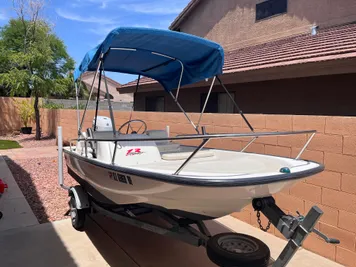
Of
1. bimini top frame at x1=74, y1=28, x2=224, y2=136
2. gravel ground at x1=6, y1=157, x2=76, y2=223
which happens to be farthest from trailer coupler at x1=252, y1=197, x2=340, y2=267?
gravel ground at x1=6, y1=157, x2=76, y2=223

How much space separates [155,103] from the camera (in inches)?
473

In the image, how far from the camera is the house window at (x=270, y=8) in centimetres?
1006

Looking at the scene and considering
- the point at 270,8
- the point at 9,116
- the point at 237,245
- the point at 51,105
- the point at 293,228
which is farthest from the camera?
the point at 51,105

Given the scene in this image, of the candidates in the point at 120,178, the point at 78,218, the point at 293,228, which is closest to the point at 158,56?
the point at 120,178

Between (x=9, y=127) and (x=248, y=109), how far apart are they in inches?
604

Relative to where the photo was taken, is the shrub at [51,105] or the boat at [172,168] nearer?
the boat at [172,168]

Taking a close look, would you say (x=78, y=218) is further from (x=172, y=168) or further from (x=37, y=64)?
(x=37, y=64)

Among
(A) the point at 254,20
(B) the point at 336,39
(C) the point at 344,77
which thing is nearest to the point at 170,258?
(C) the point at 344,77

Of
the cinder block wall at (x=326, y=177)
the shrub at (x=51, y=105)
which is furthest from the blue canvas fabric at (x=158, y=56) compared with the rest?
the shrub at (x=51, y=105)

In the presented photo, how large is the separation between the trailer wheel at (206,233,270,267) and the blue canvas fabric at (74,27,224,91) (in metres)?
2.43

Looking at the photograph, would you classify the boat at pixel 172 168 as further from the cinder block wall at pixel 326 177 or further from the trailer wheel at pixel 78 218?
the cinder block wall at pixel 326 177

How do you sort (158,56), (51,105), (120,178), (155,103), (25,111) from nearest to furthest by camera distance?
(120,178), (158,56), (155,103), (25,111), (51,105)

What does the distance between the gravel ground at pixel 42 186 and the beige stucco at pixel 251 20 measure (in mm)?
7734

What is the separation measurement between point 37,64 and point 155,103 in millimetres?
5966
